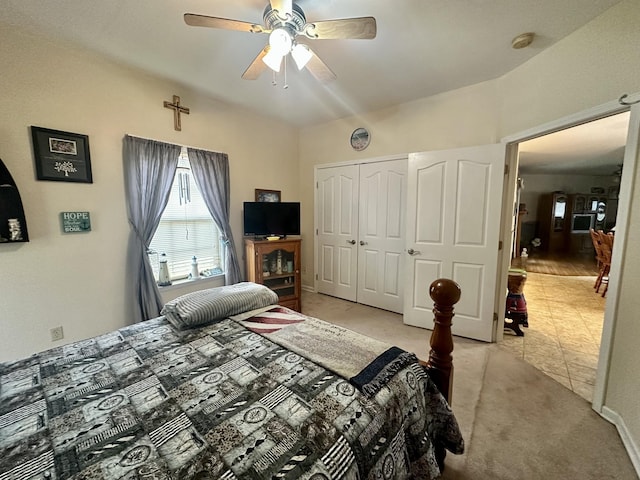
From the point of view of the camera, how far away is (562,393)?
191 centimetres

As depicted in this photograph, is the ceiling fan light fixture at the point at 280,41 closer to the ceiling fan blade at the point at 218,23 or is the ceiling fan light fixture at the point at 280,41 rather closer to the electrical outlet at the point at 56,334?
the ceiling fan blade at the point at 218,23

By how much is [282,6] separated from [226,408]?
6.19ft

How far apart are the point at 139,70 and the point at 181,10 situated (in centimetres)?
105

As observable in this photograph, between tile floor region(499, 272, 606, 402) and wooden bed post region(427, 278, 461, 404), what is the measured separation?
147cm

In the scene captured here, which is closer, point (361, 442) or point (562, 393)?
point (361, 442)

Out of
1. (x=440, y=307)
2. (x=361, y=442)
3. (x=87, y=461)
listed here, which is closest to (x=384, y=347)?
(x=440, y=307)

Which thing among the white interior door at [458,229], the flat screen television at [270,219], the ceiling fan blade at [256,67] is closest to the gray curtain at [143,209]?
the flat screen television at [270,219]

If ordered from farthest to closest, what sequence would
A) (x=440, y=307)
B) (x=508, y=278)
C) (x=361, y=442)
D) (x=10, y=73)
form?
(x=508, y=278) < (x=10, y=73) < (x=440, y=307) < (x=361, y=442)

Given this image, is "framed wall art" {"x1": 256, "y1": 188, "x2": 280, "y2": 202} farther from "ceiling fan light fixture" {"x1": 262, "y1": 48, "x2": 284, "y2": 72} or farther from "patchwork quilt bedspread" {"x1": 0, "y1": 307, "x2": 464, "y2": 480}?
"patchwork quilt bedspread" {"x1": 0, "y1": 307, "x2": 464, "y2": 480}

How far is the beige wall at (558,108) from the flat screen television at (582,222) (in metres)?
7.38

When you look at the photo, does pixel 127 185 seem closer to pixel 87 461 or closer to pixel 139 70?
pixel 139 70

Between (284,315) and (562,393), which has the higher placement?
(284,315)

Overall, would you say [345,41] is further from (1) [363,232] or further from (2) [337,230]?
(2) [337,230]

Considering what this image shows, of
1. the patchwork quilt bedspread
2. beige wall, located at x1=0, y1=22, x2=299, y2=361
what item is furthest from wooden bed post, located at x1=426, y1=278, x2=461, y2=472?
beige wall, located at x1=0, y1=22, x2=299, y2=361
